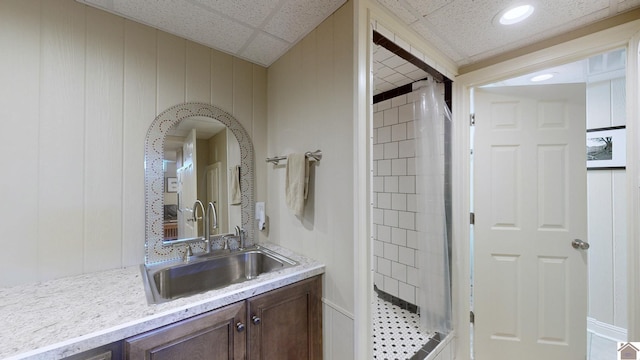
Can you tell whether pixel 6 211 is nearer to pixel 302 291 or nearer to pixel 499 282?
pixel 302 291

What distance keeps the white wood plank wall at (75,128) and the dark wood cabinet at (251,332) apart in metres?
0.71

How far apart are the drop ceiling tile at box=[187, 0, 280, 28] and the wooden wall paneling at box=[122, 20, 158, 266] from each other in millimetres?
464

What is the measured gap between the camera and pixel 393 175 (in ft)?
7.71

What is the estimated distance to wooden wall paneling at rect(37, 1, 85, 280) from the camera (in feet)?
3.72

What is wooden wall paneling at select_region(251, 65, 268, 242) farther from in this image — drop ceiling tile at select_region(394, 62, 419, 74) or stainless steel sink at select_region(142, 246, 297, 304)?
drop ceiling tile at select_region(394, 62, 419, 74)

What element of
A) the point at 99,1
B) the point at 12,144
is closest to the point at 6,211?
the point at 12,144

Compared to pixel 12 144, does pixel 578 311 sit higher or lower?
lower

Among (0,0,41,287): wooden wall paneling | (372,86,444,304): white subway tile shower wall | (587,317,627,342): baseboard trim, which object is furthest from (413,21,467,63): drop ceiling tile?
(587,317,627,342): baseboard trim

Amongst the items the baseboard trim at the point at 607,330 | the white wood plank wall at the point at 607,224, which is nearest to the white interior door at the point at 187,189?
the white wood plank wall at the point at 607,224

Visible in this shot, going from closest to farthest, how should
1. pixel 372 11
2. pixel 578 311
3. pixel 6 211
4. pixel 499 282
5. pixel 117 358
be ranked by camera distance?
pixel 117 358, pixel 6 211, pixel 372 11, pixel 578 311, pixel 499 282

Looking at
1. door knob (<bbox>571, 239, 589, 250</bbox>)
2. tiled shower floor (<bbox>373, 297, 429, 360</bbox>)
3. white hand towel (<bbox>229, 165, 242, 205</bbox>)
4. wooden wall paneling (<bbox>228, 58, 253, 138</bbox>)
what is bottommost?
tiled shower floor (<bbox>373, 297, 429, 360</bbox>)

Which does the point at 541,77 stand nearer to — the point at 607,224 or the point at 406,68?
the point at 406,68

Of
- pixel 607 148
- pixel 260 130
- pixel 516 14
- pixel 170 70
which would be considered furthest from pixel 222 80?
pixel 607 148

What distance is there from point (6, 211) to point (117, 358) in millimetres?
906
